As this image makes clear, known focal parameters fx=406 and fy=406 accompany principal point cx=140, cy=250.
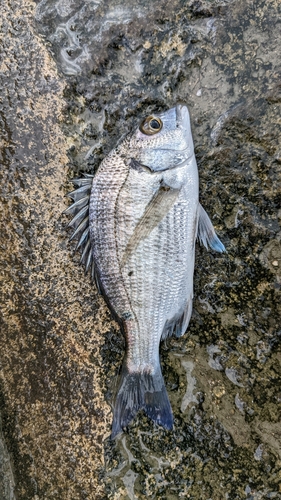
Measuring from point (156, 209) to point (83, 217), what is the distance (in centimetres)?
45

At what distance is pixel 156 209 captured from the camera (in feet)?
6.63

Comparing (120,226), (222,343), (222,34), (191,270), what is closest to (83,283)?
(120,226)

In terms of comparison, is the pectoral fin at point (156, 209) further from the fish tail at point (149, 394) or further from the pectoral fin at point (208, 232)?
the fish tail at point (149, 394)

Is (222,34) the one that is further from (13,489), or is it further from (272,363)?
(13,489)

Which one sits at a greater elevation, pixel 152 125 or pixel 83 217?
pixel 152 125

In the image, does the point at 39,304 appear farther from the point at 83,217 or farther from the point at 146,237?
the point at 146,237

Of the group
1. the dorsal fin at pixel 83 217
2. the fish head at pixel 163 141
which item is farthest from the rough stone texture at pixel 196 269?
the fish head at pixel 163 141

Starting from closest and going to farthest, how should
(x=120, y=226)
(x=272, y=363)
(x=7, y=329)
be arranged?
1. (x=120, y=226)
2. (x=272, y=363)
3. (x=7, y=329)

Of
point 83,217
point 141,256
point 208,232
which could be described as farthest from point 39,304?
point 208,232

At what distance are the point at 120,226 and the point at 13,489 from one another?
1684 mm

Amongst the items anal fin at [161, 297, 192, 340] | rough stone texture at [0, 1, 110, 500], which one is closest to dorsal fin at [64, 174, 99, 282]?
rough stone texture at [0, 1, 110, 500]

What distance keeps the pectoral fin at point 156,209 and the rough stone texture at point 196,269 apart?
0.33m

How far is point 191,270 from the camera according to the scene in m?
2.15

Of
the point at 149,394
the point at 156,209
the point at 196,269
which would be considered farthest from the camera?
the point at 196,269
